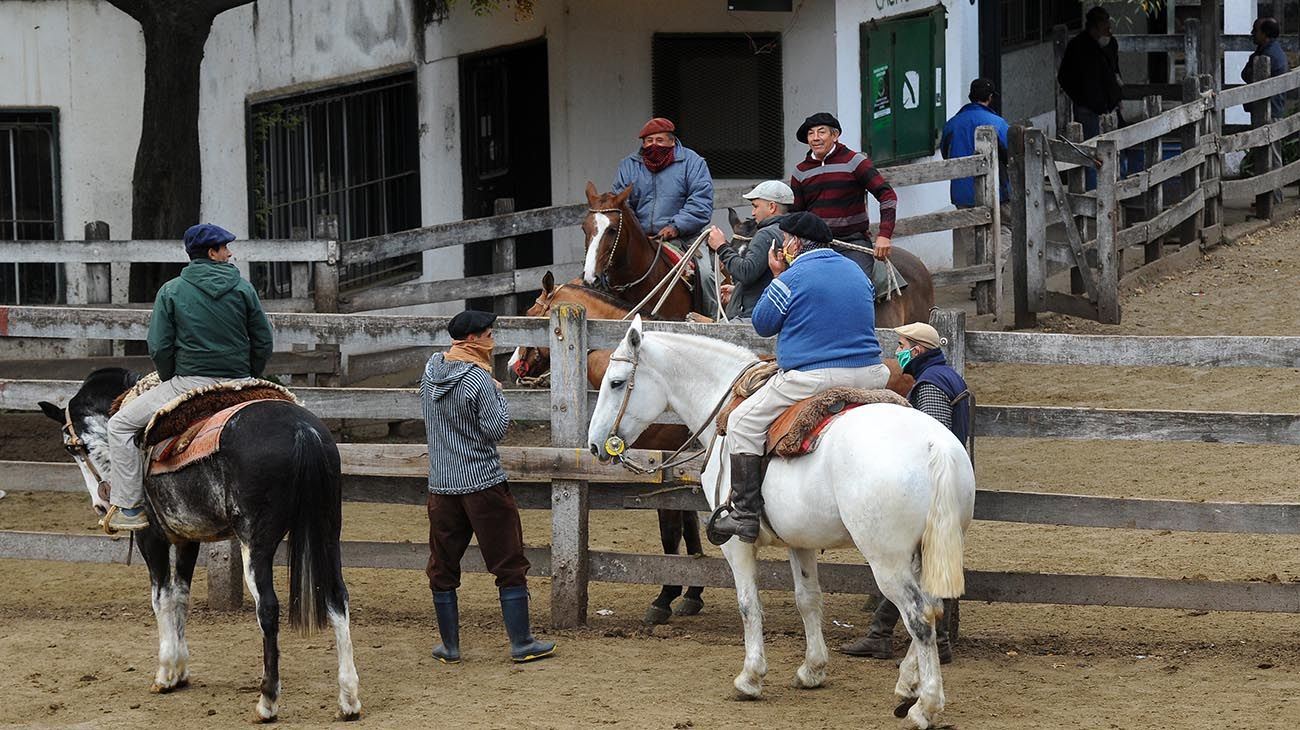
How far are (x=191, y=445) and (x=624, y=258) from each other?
3.34m

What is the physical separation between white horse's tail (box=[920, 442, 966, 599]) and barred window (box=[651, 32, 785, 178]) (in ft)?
36.2

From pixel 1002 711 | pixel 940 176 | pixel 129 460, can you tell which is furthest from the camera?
pixel 940 176

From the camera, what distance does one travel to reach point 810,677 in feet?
25.4

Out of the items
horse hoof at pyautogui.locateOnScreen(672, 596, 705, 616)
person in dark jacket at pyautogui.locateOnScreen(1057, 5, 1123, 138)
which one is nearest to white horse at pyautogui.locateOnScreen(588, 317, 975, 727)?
horse hoof at pyautogui.locateOnScreen(672, 596, 705, 616)

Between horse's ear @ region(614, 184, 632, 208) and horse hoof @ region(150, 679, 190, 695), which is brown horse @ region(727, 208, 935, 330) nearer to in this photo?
horse's ear @ region(614, 184, 632, 208)

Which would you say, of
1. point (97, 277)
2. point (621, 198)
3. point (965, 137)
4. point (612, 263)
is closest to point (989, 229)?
point (965, 137)

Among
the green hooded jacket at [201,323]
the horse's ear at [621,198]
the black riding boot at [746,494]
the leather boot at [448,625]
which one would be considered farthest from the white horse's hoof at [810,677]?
the horse's ear at [621,198]

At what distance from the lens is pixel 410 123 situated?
16.4 m

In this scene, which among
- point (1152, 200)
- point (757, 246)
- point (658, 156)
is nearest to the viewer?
point (757, 246)

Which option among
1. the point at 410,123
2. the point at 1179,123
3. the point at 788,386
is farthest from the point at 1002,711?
the point at 1179,123

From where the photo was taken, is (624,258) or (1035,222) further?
(1035,222)

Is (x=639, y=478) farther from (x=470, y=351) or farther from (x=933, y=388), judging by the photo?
(x=933, y=388)

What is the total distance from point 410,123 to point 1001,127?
5.82 metres

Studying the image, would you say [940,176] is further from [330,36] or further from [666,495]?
[666,495]
